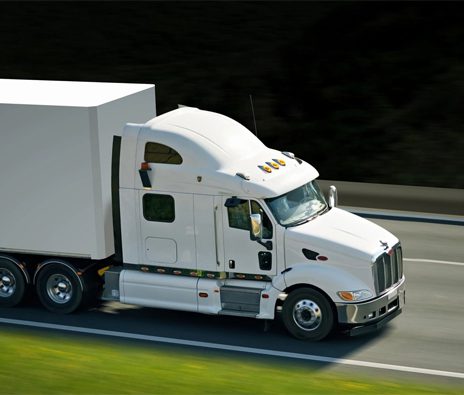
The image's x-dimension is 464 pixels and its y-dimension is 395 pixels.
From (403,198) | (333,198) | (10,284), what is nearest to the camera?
(333,198)

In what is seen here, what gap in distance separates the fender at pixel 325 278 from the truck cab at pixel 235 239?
14mm

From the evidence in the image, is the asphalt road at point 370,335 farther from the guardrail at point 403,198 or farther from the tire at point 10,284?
the guardrail at point 403,198

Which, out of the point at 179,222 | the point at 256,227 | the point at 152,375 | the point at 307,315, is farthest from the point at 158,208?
the point at 152,375

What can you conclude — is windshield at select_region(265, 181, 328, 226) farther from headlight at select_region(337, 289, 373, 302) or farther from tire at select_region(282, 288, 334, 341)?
headlight at select_region(337, 289, 373, 302)

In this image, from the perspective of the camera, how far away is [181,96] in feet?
100

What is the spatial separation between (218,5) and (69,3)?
5.58 m

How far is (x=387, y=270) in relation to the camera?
1502cm

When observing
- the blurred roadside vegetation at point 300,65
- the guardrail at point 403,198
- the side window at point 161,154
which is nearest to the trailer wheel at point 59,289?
the side window at point 161,154

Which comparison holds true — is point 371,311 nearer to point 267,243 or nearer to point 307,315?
point 307,315

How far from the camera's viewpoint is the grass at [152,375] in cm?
1112

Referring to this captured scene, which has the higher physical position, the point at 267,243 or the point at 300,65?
the point at 300,65

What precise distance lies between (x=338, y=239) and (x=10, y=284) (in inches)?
207

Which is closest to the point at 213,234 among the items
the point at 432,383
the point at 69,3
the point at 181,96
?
the point at 432,383

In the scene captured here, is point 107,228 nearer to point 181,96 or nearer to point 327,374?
point 327,374
